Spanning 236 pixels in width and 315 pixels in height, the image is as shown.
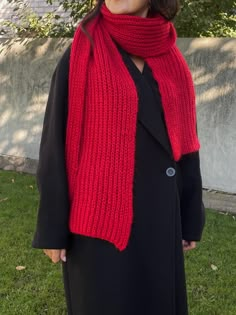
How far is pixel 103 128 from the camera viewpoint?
6.35 feet

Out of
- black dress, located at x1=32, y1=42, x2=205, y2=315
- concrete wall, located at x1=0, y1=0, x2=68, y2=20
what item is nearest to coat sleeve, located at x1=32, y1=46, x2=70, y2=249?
black dress, located at x1=32, y1=42, x2=205, y2=315

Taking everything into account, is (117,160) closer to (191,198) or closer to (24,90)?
(191,198)

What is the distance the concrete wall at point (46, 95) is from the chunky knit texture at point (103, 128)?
132 inches

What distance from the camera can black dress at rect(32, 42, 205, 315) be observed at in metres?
1.98

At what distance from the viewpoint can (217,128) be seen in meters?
5.36

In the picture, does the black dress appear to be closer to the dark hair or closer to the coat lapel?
the coat lapel

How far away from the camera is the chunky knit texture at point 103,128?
193 centimetres

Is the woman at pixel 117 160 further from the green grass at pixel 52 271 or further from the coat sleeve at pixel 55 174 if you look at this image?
the green grass at pixel 52 271

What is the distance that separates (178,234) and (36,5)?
27.7ft

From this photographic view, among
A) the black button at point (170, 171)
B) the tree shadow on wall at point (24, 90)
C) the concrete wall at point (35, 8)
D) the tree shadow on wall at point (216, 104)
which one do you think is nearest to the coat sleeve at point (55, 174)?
the black button at point (170, 171)

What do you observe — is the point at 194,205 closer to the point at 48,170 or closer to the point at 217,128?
the point at 48,170

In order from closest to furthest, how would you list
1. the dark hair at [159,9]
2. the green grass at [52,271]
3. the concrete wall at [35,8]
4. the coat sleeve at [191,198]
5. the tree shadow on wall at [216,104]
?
the dark hair at [159,9], the coat sleeve at [191,198], the green grass at [52,271], the tree shadow on wall at [216,104], the concrete wall at [35,8]

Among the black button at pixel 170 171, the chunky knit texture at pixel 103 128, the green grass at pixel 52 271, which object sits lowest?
the green grass at pixel 52 271

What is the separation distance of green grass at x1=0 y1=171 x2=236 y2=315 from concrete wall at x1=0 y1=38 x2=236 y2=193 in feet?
2.03
